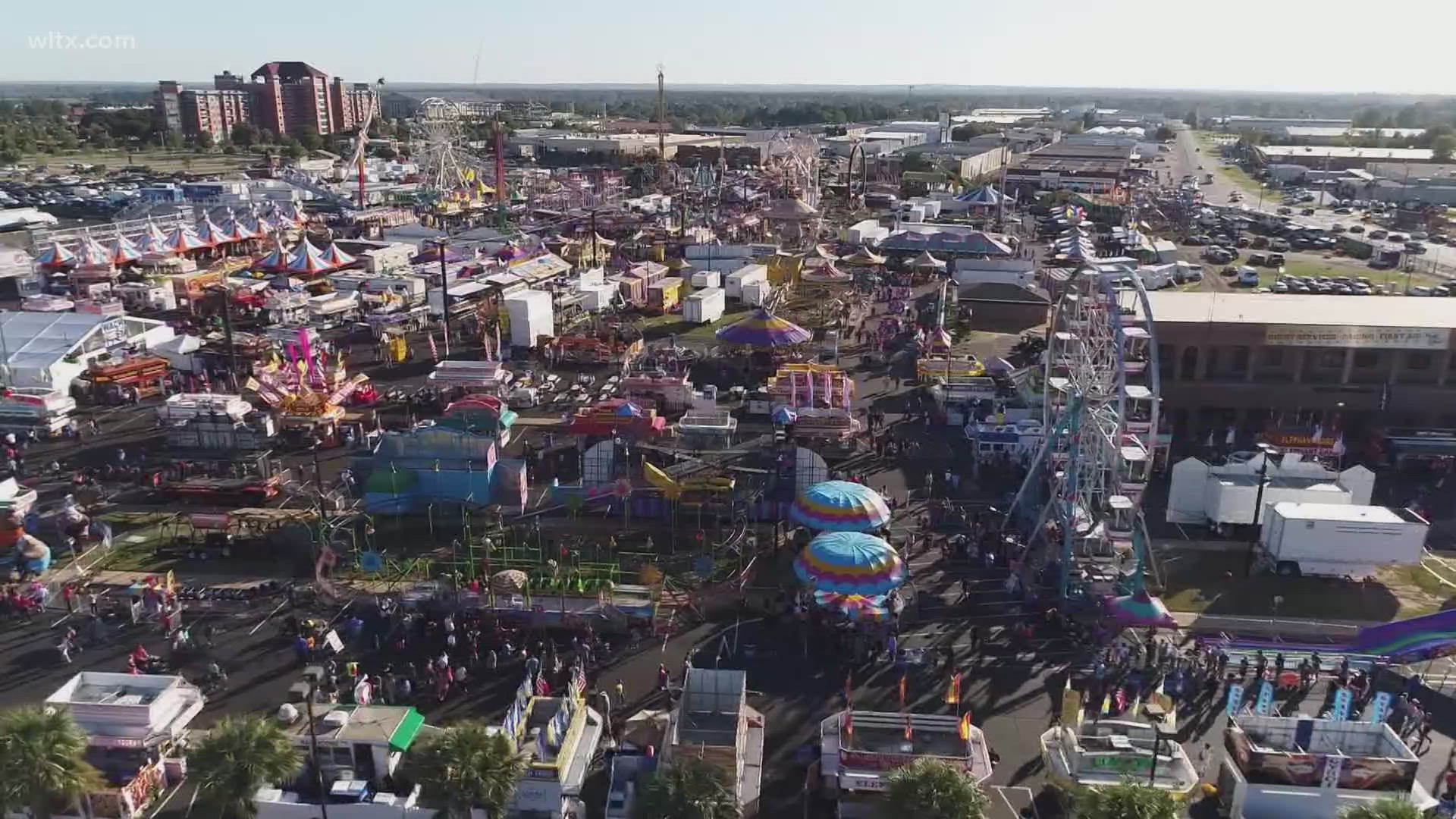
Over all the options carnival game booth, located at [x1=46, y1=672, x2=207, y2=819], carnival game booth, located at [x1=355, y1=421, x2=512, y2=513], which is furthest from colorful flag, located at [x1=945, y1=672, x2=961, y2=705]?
carnival game booth, located at [x1=46, y1=672, x2=207, y2=819]

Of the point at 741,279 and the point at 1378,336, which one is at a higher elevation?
the point at 1378,336

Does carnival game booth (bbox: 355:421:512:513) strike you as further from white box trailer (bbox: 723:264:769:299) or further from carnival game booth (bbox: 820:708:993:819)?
white box trailer (bbox: 723:264:769:299)

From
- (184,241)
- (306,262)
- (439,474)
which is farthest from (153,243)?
(439,474)

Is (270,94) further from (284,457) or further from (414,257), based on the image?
(284,457)

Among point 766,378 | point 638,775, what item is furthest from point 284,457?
point 638,775

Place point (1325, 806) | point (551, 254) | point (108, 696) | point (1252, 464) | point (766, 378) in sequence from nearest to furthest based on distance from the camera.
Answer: point (1325, 806)
point (108, 696)
point (1252, 464)
point (766, 378)
point (551, 254)

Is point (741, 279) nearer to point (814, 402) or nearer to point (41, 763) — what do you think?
point (814, 402)
